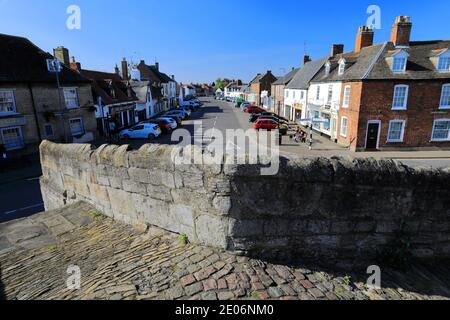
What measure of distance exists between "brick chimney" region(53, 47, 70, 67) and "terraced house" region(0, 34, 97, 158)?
0.64 ft

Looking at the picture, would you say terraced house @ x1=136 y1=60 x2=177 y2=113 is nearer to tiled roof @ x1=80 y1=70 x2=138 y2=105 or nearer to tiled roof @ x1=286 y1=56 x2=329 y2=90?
tiled roof @ x1=80 y1=70 x2=138 y2=105

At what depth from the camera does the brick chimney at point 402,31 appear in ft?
66.4

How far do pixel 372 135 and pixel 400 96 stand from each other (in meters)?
3.40

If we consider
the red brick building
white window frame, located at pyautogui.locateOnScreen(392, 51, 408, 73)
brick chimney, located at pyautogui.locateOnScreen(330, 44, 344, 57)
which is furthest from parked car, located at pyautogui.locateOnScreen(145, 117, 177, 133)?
white window frame, located at pyautogui.locateOnScreen(392, 51, 408, 73)

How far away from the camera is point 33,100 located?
1945 cm

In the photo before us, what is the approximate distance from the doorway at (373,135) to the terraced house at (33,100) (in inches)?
924

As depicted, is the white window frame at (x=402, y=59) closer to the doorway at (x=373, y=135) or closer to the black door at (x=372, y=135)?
the doorway at (x=373, y=135)

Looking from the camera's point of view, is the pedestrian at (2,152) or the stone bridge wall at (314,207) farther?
the pedestrian at (2,152)

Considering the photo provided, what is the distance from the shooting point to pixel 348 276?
360 cm

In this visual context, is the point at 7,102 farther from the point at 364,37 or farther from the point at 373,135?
the point at 364,37

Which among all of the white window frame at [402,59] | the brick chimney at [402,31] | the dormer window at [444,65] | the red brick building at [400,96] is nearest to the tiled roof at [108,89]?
the red brick building at [400,96]

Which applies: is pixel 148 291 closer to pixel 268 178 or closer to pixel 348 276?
pixel 268 178
